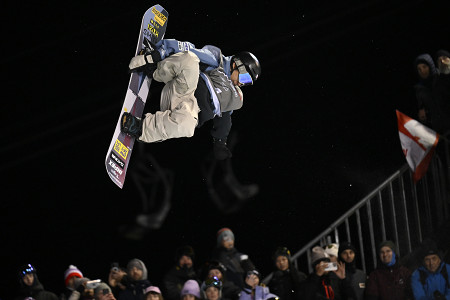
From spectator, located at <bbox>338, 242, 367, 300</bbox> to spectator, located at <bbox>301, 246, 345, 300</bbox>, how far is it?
0.04 meters

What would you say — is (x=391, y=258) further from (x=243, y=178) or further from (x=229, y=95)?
(x=243, y=178)

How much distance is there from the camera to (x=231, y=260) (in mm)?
7363

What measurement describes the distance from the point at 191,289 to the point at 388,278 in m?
1.47

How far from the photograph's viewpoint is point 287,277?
7.06 m

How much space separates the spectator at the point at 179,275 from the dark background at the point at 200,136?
11.8 feet

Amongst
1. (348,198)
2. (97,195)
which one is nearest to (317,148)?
(348,198)

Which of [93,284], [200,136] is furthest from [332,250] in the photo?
[200,136]

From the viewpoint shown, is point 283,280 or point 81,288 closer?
point 283,280

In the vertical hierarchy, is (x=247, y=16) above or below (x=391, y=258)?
above

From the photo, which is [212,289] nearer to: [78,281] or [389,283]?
[78,281]

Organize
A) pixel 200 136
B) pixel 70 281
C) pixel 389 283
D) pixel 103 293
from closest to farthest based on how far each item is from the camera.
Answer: pixel 389 283 → pixel 103 293 → pixel 70 281 → pixel 200 136

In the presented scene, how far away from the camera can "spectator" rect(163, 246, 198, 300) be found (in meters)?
7.18

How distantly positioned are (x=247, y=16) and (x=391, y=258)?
4.76m

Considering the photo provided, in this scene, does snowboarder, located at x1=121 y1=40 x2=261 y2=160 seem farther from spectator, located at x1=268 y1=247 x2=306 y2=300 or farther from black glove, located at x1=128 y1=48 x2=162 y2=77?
spectator, located at x1=268 y1=247 x2=306 y2=300
